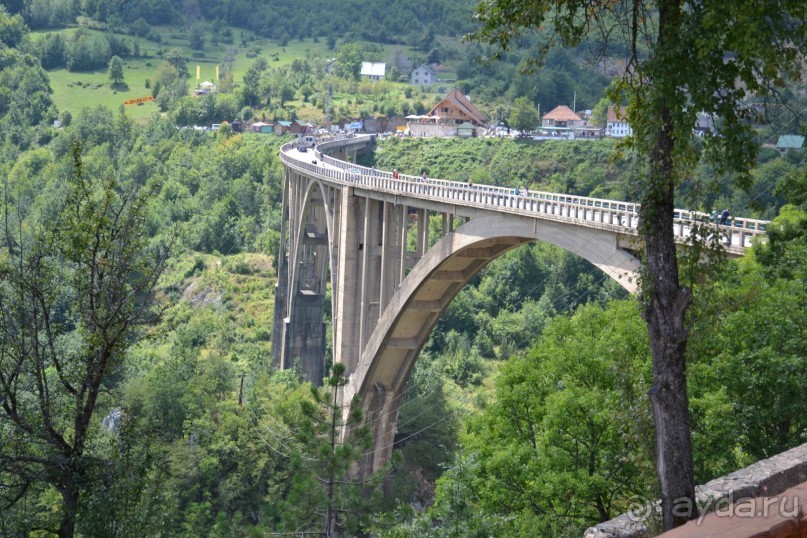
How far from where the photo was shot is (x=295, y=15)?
173 meters

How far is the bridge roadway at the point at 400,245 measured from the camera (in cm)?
2941

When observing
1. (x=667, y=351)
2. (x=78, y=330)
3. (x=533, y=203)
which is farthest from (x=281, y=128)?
(x=667, y=351)

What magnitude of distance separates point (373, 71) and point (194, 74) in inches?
1024

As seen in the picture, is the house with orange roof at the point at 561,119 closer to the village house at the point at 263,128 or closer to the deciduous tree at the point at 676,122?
the village house at the point at 263,128

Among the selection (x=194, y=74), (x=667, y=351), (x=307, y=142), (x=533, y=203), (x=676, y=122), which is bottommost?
(x=307, y=142)

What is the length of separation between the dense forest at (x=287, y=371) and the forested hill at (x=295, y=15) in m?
41.4

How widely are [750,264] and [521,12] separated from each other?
13898 mm

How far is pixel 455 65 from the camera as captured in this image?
143000 mm

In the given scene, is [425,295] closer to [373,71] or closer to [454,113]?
[454,113]

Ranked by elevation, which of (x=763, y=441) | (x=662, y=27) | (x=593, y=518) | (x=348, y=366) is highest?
(x=662, y=27)

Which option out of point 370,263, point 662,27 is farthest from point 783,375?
point 370,263

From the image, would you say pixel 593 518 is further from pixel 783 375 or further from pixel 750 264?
pixel 750 264

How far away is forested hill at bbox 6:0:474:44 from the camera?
522ft

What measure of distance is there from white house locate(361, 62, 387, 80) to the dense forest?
19204 millimetres
